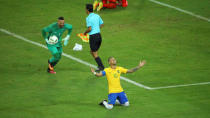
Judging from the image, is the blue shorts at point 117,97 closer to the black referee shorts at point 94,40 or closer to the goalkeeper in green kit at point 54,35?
the black referee shorts at point 94,40

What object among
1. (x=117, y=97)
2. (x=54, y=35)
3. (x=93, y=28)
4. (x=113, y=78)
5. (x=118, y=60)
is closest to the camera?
(x=113, y=78)

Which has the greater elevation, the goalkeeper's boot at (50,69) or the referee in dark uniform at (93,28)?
the referee in dark uniform at (93,28)

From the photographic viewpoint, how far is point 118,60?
1855 cm

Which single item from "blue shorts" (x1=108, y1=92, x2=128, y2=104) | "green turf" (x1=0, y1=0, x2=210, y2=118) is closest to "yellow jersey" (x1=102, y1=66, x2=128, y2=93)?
"blue shorts" (x1=108, y1=92, x2=128, y2=104)

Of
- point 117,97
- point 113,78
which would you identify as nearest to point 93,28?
point 113,78

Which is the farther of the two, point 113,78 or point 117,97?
point 117,97

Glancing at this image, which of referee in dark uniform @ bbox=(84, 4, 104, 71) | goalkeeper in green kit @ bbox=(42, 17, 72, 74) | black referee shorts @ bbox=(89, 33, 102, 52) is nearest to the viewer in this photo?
goalkeeper in green kit @ bbox=(42, 17, 72, 74)

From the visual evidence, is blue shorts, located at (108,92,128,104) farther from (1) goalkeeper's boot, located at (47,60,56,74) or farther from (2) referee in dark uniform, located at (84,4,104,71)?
(1) goalkeeper's boot, located at (47,60,56,74)

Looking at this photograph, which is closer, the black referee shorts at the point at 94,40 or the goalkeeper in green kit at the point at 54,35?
the goalkeeper in green kit at the point at 54,35

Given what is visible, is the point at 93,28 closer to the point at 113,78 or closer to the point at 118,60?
the point at 118,60

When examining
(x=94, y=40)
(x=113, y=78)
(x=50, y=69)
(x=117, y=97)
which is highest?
(x=113, y=78)

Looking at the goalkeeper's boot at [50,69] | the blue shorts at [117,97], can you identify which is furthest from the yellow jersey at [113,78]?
the goalkeeper's boot at [50,69]

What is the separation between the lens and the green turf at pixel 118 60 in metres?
13.8

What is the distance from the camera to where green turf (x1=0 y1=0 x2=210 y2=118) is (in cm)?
1377
